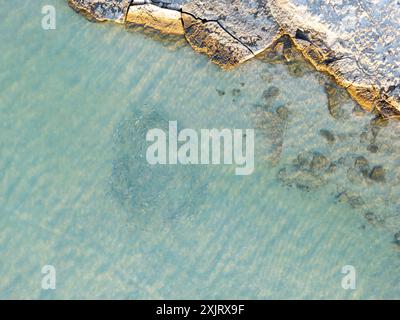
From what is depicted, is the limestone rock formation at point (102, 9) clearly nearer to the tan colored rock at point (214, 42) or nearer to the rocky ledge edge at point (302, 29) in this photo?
the rocky ledge edge at point (302, 29)

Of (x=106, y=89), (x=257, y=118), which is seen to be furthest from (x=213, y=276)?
(x=106, y=89)

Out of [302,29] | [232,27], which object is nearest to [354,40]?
[302,29]

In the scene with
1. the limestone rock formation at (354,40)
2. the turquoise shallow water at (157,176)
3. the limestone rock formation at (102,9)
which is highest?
the limestone rock formation at (102,9)

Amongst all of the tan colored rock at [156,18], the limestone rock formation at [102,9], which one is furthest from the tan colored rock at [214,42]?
the limestone rock formation at [102,9]

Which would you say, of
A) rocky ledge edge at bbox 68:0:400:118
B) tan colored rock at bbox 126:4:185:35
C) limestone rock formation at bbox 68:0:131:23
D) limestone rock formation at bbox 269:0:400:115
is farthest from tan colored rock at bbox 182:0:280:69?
limestone rock formation at bbox 68:0:131:23

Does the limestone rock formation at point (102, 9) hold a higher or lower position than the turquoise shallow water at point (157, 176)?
higher

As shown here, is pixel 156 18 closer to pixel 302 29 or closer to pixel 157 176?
pixel 302 29

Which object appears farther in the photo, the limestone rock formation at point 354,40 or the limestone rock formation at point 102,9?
the limestone rock formation at point 102,9
